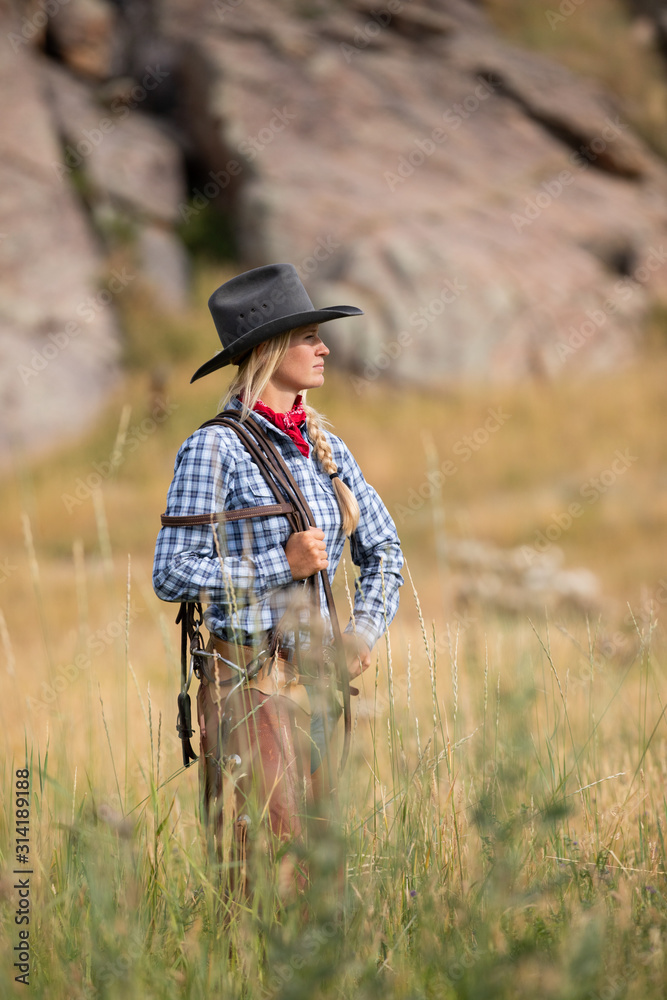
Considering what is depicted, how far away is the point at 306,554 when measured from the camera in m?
2.20

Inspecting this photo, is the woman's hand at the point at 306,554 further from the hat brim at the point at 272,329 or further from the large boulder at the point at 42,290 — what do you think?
the large boulder at the point at 42,290

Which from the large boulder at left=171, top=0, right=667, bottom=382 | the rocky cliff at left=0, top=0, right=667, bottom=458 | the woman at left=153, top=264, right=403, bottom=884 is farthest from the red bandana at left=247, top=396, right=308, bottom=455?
the large boulder at left=171, top=0, right=667, bottom=382

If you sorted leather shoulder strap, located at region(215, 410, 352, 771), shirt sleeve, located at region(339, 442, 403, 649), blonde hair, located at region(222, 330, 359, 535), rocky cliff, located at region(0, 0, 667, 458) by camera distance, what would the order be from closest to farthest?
1. leather shoulder strap, located at region(215, 410, 352, 771)
2. blonde hair, located at region(222, 330, 359, 535)
3. shirt sleeve, located at region(339, 442, 403, 649)
4. rocky cliff, located at region(0, 0, 667, 458)

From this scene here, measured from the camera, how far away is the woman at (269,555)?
212 cm

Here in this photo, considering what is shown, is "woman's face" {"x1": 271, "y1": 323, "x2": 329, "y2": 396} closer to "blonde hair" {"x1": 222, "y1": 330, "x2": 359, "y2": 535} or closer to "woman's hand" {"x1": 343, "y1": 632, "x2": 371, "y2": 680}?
"blonde hair" {"x1": 222, "y1": 330, "x2": 359, "y2": 535}

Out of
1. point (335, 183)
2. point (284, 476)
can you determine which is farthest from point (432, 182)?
point (284, 476)

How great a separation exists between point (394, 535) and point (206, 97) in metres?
18.1

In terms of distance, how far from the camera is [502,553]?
927 cm

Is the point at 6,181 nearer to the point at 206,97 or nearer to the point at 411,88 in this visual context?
the point at 206,97

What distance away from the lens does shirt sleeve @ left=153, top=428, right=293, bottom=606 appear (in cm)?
216

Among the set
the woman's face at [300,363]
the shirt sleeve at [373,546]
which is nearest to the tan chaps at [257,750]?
the shirt sleeve at [373,546]

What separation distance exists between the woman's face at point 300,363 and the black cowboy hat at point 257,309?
55 mm

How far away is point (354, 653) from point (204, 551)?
0.48 metres

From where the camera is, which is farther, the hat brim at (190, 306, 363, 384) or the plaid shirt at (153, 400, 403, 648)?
the hat brim at (190, 306, 363, 384)
